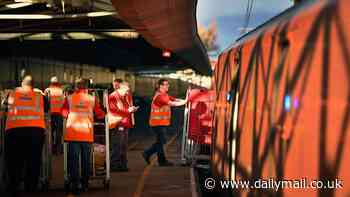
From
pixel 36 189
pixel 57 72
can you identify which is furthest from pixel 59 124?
pixel 57 72

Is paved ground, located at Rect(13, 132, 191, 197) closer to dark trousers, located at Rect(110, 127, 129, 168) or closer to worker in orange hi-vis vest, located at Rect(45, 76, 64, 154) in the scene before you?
dark trousers, located at Rect(110, 127, 129, 168)

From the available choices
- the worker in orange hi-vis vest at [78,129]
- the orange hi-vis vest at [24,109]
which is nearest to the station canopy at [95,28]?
the worker in orange hi-vis vest at [78,129]

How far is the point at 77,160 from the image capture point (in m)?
10.6

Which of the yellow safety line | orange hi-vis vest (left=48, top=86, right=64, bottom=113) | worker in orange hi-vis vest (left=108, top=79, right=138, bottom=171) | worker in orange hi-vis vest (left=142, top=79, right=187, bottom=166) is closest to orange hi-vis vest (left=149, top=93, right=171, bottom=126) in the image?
worker in orange hi-vis vest (left=142, top=79, right=187, bottom=166)

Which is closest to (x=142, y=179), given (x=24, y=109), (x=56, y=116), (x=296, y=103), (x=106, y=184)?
(x=106, y=184)

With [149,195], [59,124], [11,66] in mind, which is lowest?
[149,195]

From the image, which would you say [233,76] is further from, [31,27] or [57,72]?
[57,72]

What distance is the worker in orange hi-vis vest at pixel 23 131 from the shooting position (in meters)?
10.3

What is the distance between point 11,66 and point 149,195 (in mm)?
17776

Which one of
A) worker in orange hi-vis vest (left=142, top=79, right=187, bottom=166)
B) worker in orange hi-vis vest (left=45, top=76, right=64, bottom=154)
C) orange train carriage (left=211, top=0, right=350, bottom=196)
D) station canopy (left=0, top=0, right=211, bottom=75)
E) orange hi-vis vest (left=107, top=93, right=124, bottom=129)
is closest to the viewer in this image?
orange train carriage (left=211, top=0, right=350, bottom=196)

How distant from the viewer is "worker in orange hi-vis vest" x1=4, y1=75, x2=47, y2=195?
33.7 feet

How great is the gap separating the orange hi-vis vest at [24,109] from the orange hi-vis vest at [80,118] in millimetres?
441

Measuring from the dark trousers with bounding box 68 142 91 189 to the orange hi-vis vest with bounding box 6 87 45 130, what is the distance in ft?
1.99

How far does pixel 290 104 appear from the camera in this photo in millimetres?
5176
